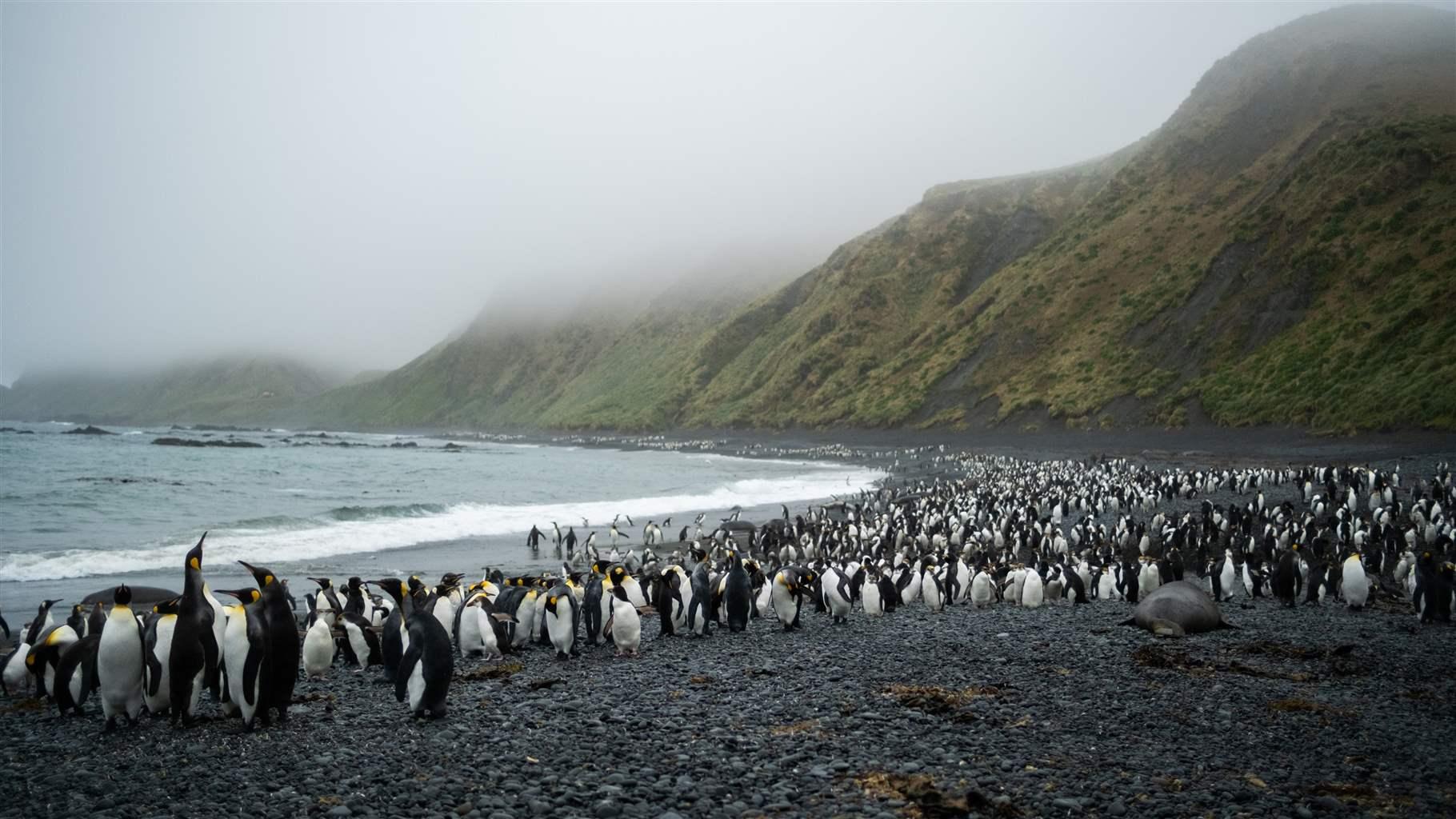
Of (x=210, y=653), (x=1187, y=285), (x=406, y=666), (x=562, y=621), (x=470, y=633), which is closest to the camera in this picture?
(x=210, y=653)

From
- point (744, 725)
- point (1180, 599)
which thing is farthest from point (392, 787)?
point (1180, 599)

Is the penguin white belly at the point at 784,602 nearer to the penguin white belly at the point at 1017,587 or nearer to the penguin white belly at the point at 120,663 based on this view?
the penguin white belly at the point at 1017,587

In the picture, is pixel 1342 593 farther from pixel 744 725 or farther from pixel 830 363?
pixel 830 363

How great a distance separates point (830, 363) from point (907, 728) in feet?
305

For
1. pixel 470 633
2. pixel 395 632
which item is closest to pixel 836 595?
pixel 470 633

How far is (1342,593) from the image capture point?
12891mm

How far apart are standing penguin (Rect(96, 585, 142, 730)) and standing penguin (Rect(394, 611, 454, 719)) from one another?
2.18 m

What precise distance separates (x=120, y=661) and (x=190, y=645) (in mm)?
681

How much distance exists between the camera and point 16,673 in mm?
9008

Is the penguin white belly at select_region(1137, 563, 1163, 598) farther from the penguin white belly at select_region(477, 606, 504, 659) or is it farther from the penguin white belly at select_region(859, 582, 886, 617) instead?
the penguin white belly at select_region(477, 606, 504, 659)

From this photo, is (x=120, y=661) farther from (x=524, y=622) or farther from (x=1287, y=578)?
(x=1287, y=578)

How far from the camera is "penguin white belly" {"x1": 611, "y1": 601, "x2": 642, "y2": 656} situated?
32.8 ft

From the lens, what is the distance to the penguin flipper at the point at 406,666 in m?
7.27

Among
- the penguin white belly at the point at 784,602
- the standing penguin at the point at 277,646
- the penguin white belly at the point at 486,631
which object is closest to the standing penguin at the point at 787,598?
the penguin white belly at the point at 784,602
